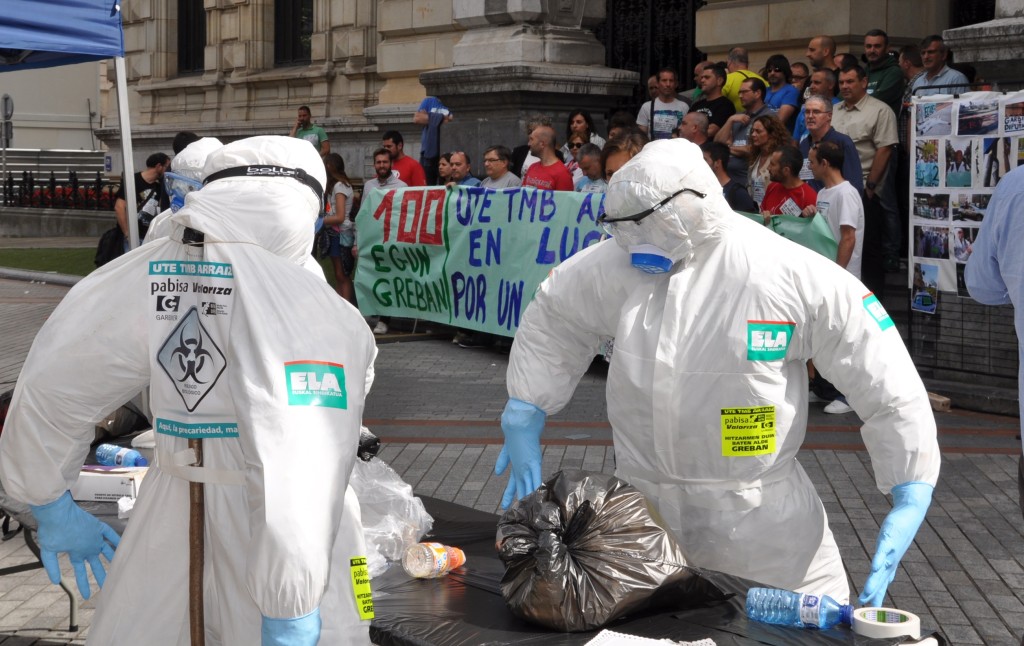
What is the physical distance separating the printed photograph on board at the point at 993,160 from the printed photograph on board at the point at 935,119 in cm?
28

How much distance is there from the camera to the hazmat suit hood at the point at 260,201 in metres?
2.77

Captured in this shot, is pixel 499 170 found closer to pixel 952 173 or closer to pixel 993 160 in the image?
pixel 952 173

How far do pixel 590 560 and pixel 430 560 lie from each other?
65 cm

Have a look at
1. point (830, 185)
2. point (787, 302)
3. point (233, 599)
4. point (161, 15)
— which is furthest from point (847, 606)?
point (161, 15)

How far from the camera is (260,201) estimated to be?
280cm

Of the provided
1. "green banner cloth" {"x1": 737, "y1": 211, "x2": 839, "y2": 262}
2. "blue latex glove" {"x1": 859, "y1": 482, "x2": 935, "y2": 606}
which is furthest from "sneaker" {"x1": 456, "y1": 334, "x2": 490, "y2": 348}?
"blue latex glove" {"x1": 859, "y1": 482, "x2": 935, "y2": 606}

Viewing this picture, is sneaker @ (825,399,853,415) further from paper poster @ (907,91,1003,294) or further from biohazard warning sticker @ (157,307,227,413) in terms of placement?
biohazard warning sticker @ (157,307,227,413)

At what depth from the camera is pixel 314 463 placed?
255 centimetres

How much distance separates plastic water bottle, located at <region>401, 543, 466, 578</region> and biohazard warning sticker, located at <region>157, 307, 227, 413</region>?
3.13ft

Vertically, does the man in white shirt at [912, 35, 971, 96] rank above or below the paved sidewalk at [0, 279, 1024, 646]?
above

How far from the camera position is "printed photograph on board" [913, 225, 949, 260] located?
28.1ft

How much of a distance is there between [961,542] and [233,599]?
3.97m

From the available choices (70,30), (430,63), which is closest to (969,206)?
(70,30)

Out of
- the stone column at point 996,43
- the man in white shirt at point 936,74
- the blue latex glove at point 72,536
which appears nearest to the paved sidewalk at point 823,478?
the blue latex glove at point 72,536
